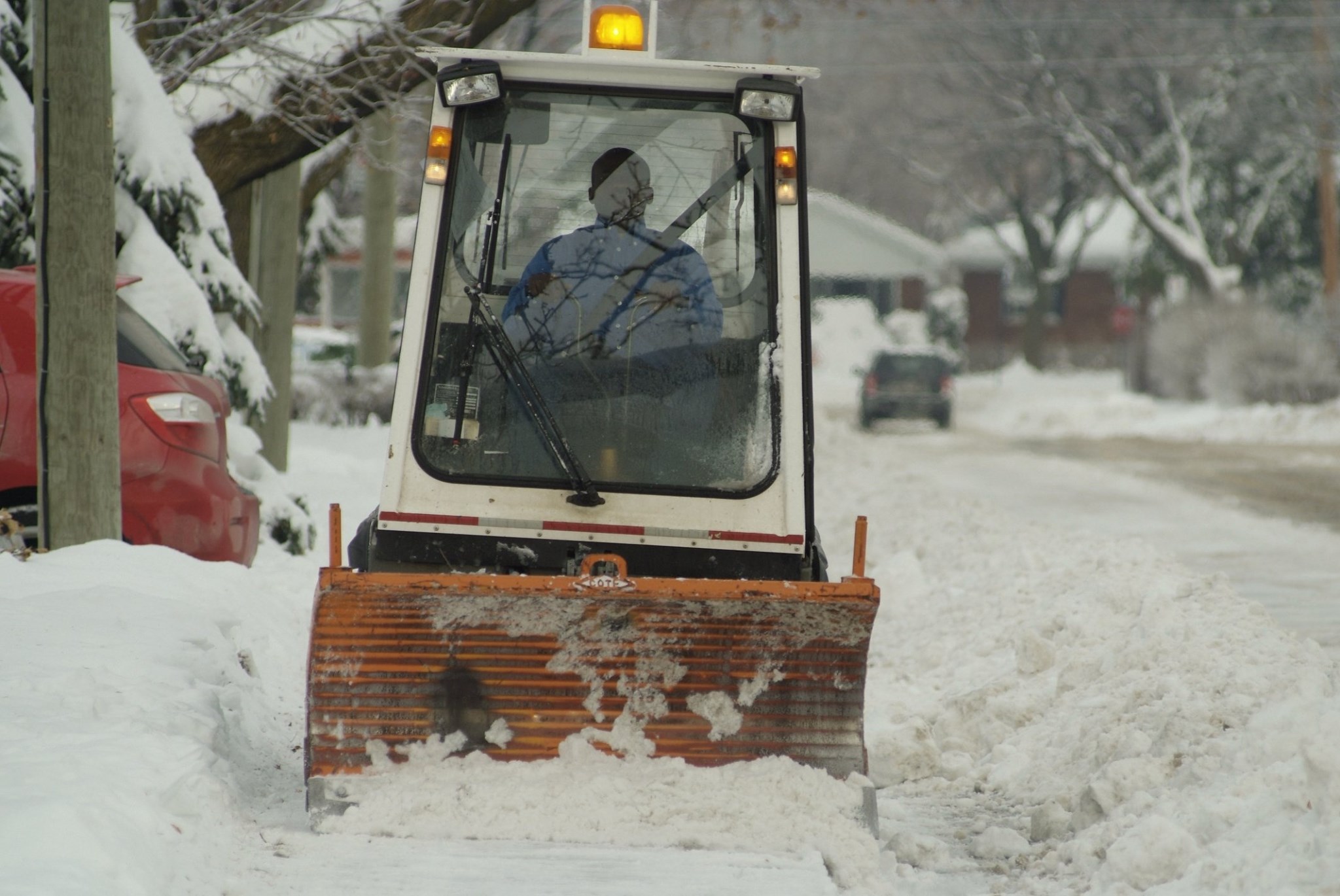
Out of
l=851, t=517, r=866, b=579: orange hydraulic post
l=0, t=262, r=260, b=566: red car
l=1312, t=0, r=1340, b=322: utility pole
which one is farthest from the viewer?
l=1312, t=0, r=1340, b=322: utility pole

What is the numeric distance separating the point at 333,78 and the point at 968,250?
58715 millimetres

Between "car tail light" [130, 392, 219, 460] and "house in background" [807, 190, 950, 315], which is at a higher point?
"house in background" [807, 190, 950, 315]

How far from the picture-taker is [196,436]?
754 cm

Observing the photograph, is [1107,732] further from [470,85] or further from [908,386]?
[908,386]

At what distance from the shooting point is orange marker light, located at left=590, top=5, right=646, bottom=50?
5254mm

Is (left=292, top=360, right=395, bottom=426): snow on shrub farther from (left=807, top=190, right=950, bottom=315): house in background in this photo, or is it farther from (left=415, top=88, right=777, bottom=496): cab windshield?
(left=807, top=190, right=950, bottom=315): house in background

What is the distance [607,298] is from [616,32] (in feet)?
2.99

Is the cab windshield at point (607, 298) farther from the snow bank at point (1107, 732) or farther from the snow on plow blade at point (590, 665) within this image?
the snow bank at point (1107, 732)

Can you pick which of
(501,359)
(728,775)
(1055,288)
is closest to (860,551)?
(728,775)

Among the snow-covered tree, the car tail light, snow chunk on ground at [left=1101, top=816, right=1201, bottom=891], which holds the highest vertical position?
the snow-covered tree

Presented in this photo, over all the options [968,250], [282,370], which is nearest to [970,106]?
[968,250]

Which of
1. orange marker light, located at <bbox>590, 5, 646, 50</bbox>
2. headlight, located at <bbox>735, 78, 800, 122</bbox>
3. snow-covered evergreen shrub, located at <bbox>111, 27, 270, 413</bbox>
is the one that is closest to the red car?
snow-covered evergreen shrub, located at <bbox>111, 27, 270, 413</bbox>

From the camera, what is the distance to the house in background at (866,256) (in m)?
60.3

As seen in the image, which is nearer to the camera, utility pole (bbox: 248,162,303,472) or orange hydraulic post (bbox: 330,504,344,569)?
orange hydraulic post (bbox: 330,504,344,569)
